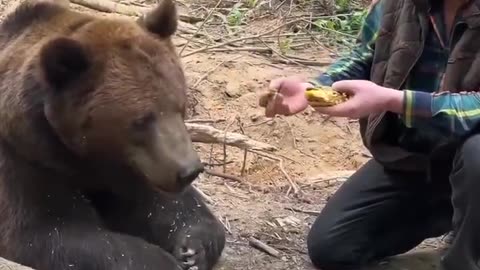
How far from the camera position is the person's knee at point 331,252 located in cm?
509

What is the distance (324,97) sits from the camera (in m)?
4.09

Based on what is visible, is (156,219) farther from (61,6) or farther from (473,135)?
(473,135)

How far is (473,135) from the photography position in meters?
4.41

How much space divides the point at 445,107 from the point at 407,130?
0.50 m

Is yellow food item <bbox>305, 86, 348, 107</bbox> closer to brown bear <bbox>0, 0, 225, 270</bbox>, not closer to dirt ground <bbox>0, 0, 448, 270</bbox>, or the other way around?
brown bear <bbox>0, 0, 225, 270</bbox>

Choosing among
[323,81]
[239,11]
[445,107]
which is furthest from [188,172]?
[239,11]

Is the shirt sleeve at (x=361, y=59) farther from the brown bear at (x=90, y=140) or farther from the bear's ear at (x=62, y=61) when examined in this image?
the bear's ear at (x=62, y=61)

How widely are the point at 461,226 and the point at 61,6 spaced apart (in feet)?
6.57

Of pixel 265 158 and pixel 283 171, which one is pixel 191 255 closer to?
pixel 283 171

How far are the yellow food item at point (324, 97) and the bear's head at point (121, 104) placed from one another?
0.58 metres

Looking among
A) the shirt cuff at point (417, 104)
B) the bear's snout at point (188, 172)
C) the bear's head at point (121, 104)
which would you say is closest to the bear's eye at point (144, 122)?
the bear's head at point (121, 104)

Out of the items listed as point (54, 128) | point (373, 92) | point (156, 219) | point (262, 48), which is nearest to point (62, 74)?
point (54, 128)

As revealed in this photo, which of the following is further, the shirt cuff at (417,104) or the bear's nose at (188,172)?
the shirt cuff at (417,104)

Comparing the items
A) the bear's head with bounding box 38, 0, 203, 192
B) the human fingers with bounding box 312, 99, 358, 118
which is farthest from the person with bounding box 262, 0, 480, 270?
the bear's head with bounding box 38, 0, 203, 192
